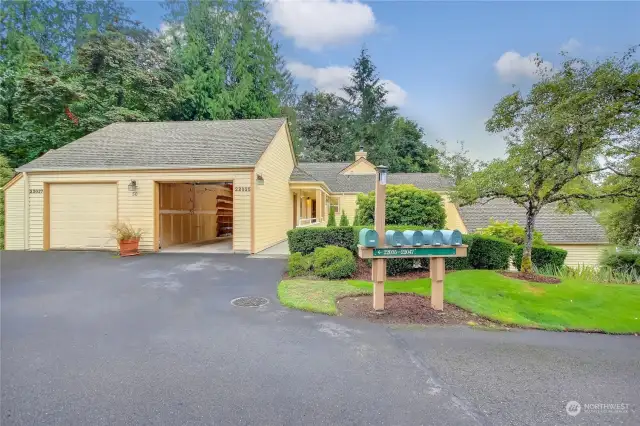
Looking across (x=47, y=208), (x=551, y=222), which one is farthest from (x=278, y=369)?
(x=551, y=222)

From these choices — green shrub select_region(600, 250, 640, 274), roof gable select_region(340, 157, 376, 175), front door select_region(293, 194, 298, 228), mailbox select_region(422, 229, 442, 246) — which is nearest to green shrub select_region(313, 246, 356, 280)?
mailbox select_region(422, 229, 442, 246)

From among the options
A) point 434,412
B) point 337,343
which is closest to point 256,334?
point 337,343

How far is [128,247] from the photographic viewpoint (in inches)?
411

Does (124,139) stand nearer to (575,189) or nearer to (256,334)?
(256,334)

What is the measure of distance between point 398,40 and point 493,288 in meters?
9.56

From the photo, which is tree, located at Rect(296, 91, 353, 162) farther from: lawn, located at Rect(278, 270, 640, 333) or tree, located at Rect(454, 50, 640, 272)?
lawn, located at Rect(278, 270, 640, 333)

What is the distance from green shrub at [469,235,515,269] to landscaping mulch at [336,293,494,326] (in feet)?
12.8

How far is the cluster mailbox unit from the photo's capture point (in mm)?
5008

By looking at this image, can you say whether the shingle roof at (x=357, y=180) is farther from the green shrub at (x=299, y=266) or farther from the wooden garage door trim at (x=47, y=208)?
the green shrub at (x=299, y=266)

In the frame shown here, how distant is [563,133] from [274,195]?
10049 mm

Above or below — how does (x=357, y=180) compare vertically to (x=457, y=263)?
above

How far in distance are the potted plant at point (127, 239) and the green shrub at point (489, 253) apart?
10.6 meters

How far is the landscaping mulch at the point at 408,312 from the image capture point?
16.0ft

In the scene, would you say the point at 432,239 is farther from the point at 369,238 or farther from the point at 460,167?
the point at 460,167
